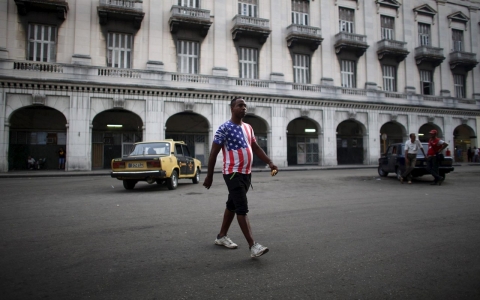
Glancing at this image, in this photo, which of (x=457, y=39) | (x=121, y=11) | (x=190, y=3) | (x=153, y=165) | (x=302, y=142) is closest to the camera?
(x=153, y=165)

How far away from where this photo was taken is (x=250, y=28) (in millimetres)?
24438

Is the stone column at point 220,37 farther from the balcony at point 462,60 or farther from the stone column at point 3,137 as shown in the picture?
the balcony at point 462,60

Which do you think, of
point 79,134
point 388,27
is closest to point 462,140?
point 388,27

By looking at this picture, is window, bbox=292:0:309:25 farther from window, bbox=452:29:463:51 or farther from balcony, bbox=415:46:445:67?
window, bbox=452:29:463:51

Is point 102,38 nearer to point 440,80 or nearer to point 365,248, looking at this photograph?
point 365,248

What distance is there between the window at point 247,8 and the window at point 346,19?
8.84 metres

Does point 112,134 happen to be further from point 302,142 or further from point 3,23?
point 302,142

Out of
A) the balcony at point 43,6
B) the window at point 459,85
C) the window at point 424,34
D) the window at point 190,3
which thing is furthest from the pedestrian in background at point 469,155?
the balcony at point 43,6

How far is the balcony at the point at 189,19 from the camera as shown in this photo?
2266 centimetres

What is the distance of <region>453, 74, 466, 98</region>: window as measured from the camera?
34.0 m

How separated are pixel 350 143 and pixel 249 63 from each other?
545 inches

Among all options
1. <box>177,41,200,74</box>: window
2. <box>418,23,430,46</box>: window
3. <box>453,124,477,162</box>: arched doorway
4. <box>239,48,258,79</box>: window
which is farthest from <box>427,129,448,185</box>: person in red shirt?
<box>453,124,477,162</box>: arched doorway

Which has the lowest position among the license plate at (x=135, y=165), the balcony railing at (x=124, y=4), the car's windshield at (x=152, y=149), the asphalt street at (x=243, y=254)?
the asphalt street at (x=243, y=254)

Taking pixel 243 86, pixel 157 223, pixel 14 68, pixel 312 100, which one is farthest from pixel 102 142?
pixel 157 223
